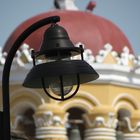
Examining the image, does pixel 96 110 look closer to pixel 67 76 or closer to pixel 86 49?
pixel 86 49

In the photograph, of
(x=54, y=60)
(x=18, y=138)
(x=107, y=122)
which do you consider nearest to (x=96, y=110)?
(x=107, y=122)

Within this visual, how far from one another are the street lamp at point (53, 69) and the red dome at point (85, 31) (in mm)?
15186

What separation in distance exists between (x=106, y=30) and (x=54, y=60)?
16.3 meters

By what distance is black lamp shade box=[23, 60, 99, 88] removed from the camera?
6.98m

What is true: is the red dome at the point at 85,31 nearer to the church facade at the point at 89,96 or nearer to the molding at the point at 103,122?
the church facade at the point at 89,96

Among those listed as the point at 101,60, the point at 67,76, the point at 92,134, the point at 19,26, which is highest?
the point at 19,26

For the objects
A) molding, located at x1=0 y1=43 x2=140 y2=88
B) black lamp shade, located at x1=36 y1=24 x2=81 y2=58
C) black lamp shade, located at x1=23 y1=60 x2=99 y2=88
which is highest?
molding, located at x1=0 y1=43 x2=140 y2=88

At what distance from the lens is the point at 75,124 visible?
2295 centimetres

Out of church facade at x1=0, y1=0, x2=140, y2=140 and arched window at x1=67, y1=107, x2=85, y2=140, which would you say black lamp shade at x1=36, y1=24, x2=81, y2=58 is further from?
arched window at x1=67, y1=107, x2=85, y2=140

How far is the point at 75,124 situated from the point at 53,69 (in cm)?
1606

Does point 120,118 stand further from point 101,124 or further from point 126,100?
point 101,124

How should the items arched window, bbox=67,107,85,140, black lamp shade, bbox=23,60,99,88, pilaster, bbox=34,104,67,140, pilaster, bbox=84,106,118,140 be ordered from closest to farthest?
black lamp shade, bbox=23,60,99,88 → pilaster, bbox=34,104,67,140 → pilaster, bbox=84,106,118,140 → arched window, bbox=67,107,85,140

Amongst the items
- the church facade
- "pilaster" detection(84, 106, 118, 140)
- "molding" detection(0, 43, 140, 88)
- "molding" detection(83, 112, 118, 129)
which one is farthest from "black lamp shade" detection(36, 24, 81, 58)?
"molding" detection(83, 112, 118, 129)

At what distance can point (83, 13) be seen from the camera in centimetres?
2380
